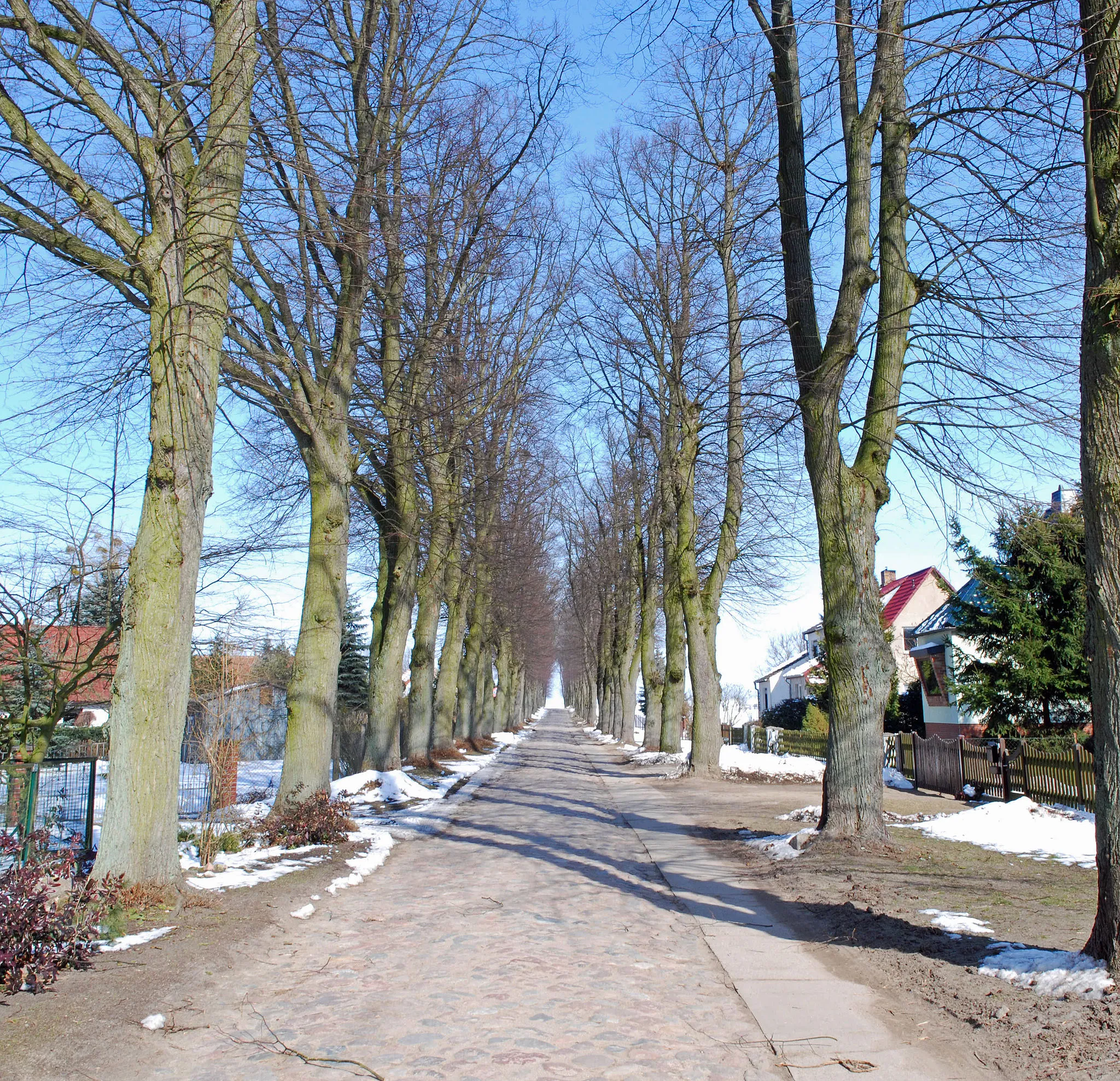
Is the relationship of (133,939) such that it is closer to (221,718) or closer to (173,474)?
(173,474)

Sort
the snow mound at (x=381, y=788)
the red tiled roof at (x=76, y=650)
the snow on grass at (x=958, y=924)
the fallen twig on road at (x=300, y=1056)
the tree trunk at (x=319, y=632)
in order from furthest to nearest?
the snow mound at (x=381, y=788) < the tree trunk at (x=319, y=632) < the red tiled roof at (x=76, y=650) < the snow on grass at (x=958, y=924) < the fallen twig on road at (x=300, y=1056)

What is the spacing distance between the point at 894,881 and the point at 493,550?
1874 centimetres

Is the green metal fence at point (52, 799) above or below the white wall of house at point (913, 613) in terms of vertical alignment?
below

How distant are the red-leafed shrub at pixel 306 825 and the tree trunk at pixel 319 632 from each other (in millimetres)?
525

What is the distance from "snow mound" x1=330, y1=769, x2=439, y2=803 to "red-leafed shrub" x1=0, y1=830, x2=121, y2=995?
863 centimetres

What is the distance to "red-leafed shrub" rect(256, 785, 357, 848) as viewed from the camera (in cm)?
1026

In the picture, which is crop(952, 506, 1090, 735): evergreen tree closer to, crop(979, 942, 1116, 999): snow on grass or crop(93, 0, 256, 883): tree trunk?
crop(979, 942, 1116, 999): snow on grass

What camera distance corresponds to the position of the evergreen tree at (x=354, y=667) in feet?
139

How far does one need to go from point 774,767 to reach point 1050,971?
17986 millimetres

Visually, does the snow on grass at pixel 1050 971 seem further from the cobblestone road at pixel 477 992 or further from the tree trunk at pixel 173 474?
the tree trunk at pixel 173 474

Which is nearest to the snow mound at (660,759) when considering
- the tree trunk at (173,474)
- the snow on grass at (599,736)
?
the snow on grass at (599,736)

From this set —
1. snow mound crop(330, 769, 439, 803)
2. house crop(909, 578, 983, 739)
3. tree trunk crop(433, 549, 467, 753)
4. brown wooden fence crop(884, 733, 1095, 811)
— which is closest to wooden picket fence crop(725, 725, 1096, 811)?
brown wooden fence crop(884, 733, 1095, 811)

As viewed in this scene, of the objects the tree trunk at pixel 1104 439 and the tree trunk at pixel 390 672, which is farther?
the tree trunk at pixel 390 672

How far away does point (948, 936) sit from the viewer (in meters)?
6.38
